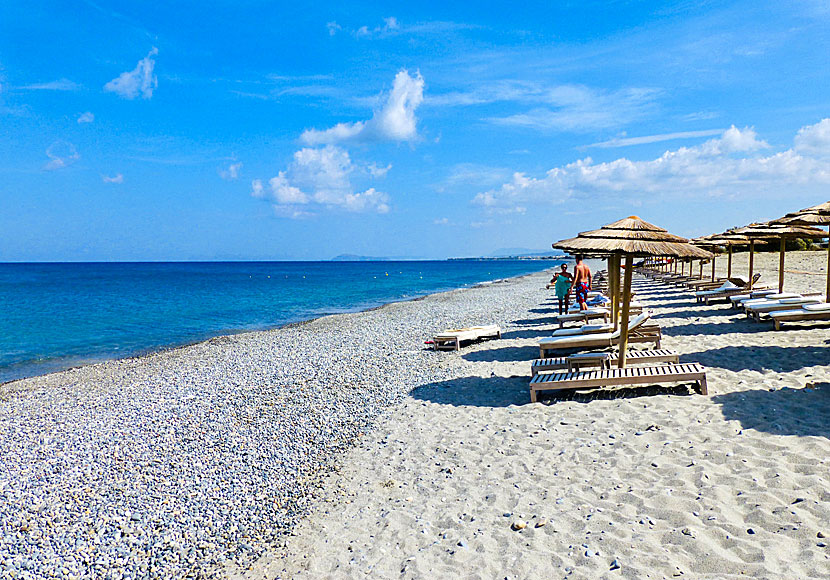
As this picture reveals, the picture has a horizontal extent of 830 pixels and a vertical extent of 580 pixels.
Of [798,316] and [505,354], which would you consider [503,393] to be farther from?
[798,316]

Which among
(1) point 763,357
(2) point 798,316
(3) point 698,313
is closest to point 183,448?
(1) point 763,357

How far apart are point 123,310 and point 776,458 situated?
34791 mm

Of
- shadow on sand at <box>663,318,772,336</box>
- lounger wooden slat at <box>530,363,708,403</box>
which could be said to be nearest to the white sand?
lounger wooden slat at <box>530,363,708,403</box>

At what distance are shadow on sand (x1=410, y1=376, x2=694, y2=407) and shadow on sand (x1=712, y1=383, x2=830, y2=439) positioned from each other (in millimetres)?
740

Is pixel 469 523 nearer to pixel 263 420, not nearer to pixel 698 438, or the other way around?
pixel 698 438

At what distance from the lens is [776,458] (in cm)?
469

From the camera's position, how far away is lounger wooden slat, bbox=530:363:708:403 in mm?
6906

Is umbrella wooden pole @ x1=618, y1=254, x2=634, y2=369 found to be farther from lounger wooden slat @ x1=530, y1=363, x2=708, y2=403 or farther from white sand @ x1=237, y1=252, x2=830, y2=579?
white sand @ x1=237, y1=252, x2=830, y2=579

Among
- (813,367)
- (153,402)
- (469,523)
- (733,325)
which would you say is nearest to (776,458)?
(469,523)

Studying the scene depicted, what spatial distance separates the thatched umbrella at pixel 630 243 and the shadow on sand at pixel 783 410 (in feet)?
5.41

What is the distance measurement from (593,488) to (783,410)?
2786mm

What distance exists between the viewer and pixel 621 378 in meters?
7.07

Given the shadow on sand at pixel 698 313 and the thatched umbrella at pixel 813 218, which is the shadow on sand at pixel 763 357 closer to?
the thatched umbrella at pixel 813 218

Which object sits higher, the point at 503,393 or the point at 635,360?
the point at 635,360
